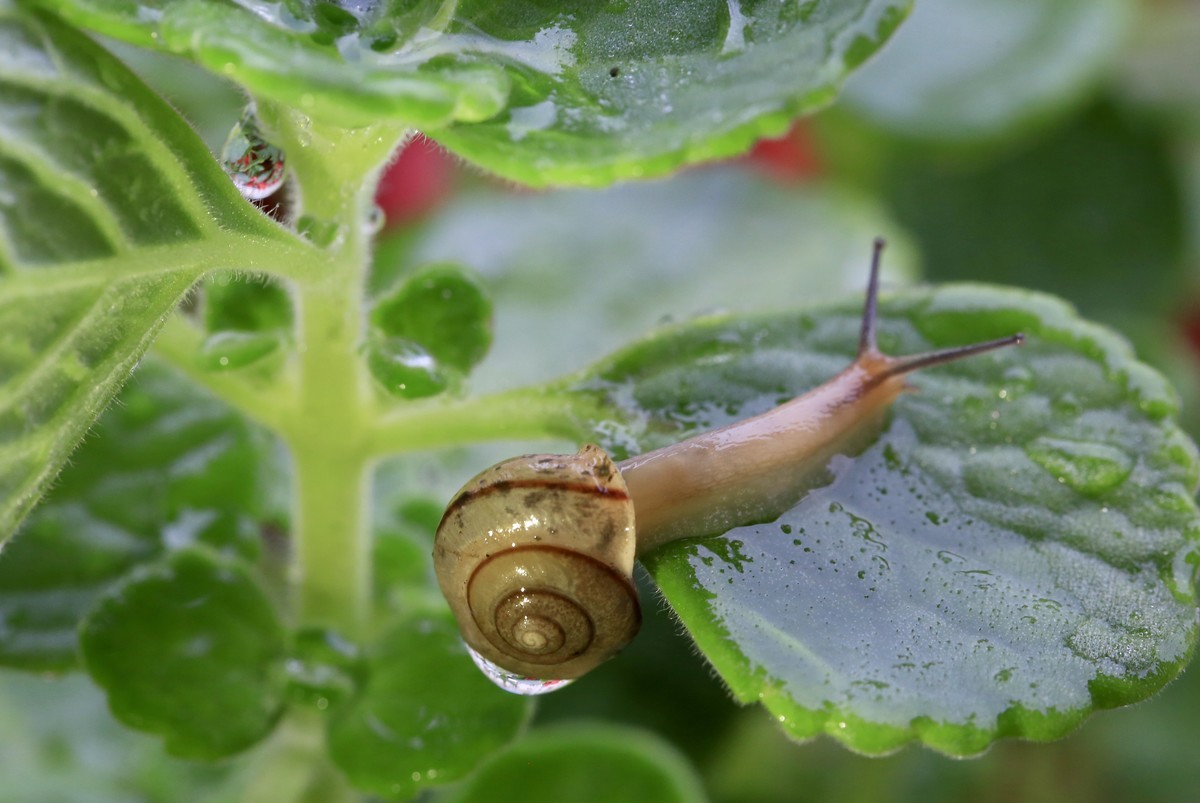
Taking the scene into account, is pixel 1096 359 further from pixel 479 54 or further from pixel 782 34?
pixel 479 54

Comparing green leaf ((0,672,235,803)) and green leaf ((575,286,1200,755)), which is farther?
green leaf ((0,672,235,803))

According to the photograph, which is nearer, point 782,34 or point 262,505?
point 782,34

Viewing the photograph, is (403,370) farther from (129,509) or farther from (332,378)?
(129,509)

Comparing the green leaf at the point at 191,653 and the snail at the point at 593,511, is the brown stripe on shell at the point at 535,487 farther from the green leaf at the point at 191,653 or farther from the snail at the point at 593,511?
the green leaf at the point at 191,653

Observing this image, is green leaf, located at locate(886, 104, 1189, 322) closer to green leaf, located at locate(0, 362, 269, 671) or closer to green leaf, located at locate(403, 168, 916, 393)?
green leaf, located at locate(403, 168, 916, 393)

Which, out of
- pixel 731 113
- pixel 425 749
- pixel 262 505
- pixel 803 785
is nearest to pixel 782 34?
pixel 731 113

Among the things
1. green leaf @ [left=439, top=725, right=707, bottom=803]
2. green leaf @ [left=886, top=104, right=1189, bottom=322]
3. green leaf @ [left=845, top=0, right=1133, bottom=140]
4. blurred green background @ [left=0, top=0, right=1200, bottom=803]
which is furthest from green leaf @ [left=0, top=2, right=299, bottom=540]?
green leaf @ [left=886, top=104, right=1189, bottom=322]

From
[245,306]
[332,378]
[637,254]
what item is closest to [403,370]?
[332,378]
